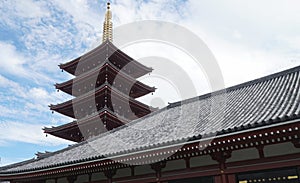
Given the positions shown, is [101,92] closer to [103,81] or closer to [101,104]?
[101,104]

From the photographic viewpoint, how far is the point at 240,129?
7.04 meters

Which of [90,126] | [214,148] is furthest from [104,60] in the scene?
[214,148]

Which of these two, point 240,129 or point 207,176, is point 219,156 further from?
point 240,129

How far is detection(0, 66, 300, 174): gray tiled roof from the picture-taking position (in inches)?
318

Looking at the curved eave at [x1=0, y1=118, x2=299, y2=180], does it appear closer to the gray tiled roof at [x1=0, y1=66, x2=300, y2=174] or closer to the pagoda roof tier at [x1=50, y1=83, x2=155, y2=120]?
the gray tiled roof at [x1=0, y1=66, x2=300, y2=174]

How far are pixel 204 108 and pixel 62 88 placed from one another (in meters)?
13.8

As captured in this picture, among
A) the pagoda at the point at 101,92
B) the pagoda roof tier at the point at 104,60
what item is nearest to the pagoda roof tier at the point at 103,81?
the pagoda at the point at 101,92

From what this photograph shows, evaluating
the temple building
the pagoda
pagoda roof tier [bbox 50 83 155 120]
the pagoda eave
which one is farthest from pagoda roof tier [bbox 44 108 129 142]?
the temple building

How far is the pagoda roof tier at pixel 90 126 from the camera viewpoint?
19562mm

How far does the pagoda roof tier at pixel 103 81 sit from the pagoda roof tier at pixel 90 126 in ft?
11.0

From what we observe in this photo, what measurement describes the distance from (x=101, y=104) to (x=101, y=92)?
1.26 metres

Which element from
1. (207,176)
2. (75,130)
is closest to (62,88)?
(75,130)

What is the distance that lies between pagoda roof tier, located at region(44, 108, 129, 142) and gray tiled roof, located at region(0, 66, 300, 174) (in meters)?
4.39

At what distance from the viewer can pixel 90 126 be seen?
20.5 meters
